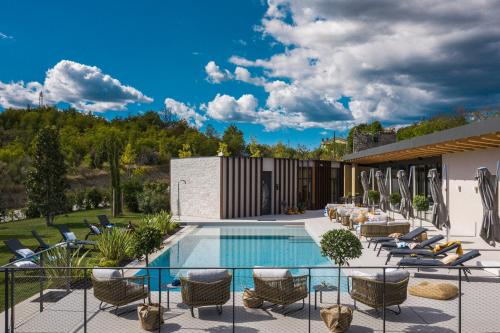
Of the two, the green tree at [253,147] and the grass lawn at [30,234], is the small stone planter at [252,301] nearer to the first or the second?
the grass lawn at [30,234]

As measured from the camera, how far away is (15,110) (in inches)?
2586

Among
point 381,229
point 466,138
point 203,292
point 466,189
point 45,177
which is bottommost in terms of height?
point 203,292

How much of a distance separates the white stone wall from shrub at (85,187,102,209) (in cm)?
648

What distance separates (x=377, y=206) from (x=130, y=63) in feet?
111

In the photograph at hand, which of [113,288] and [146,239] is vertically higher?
[146,239]

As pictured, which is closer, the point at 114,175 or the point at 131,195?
the point at 114,175

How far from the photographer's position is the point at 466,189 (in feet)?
53.7

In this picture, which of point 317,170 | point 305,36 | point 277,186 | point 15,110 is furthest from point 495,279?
point 15,110

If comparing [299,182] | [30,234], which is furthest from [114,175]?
[299,182]

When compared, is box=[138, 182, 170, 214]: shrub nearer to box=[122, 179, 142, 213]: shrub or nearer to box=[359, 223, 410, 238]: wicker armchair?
box=[122, 179, 142, 213]: shrub

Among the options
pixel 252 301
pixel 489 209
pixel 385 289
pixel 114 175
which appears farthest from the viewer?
pixel 114 175

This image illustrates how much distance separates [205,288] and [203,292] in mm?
76

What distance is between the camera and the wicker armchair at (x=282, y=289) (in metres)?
7.19

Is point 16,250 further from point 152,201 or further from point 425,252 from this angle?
point 152,201
